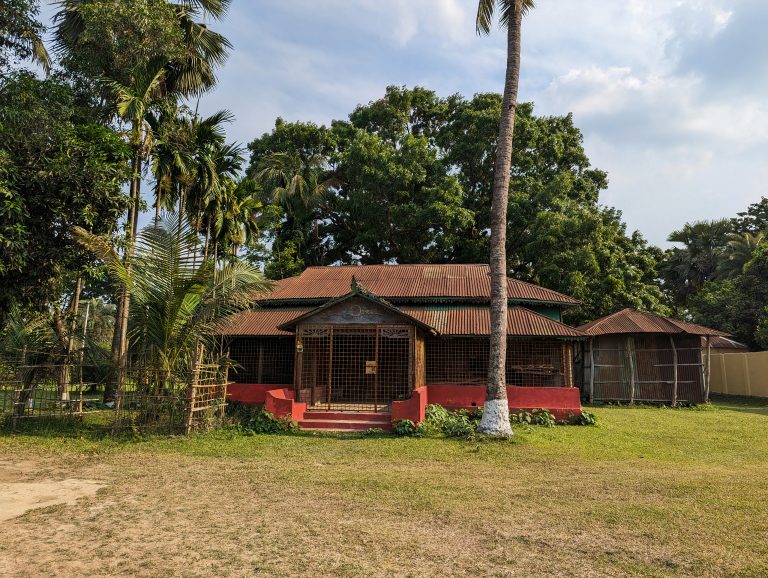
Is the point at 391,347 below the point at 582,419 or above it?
above

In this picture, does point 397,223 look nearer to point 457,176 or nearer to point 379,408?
point 457,176

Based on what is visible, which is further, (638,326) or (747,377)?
(747,377)

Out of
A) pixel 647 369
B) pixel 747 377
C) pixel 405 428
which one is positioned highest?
pixel 647 369

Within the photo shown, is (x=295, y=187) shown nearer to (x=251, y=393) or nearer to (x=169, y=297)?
(x=251, y=393)

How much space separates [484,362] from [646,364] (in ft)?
25.0

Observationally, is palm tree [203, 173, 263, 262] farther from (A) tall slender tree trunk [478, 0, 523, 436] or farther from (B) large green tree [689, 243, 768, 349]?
(B) large green tree [689, 243, 768, 349]

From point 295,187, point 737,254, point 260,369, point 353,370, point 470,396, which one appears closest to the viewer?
A: point 470,396

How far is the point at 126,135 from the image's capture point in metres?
15.2

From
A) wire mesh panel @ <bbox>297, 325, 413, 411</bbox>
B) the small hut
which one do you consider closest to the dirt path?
wire mesh panel @ <bbox>297, 325, 413, 411</bbox>

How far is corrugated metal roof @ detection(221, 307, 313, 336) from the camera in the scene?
727 inches

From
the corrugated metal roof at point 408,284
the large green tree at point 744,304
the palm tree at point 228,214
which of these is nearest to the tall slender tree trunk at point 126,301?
the palm tree at point 228,214

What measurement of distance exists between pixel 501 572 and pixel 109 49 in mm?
17654

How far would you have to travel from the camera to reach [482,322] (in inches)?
706

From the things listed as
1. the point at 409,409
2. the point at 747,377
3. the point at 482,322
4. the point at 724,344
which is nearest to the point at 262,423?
the point at 409,409
